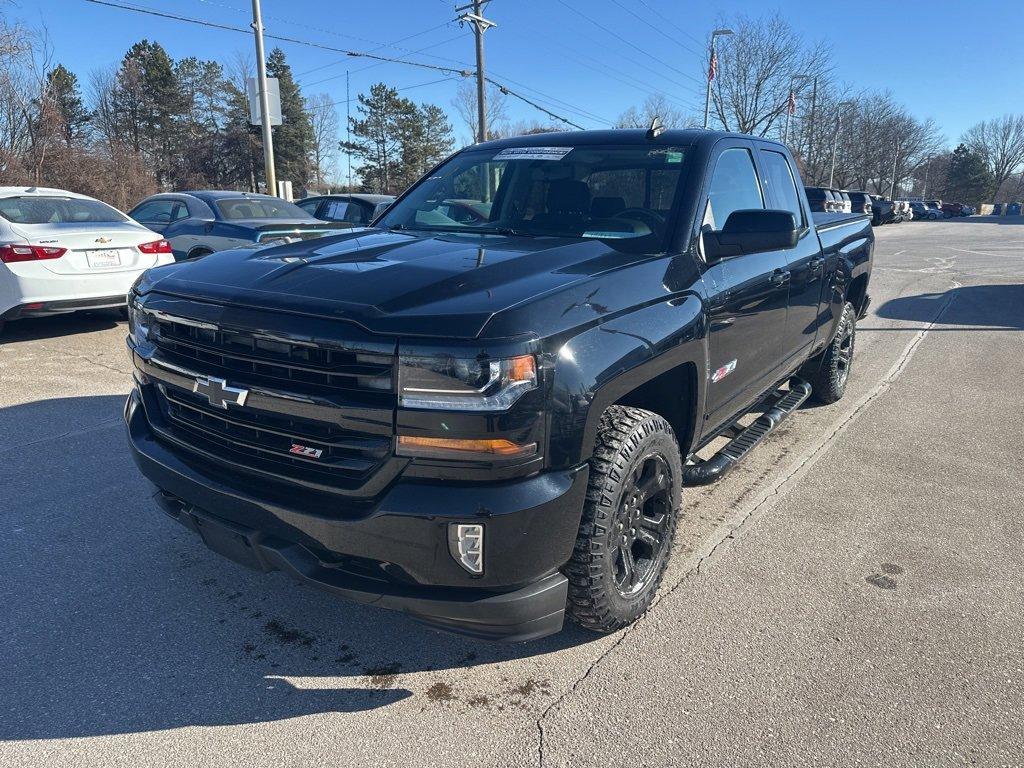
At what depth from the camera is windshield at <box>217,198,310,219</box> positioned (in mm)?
9383

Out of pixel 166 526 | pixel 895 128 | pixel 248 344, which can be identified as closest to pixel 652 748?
pixel 248 344

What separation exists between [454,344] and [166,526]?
7.72ft

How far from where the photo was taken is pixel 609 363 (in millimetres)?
2373

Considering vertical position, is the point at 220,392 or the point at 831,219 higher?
the point at 831,219

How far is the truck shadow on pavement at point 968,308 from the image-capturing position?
9477mm

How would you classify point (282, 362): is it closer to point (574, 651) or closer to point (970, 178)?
point (574, 651)

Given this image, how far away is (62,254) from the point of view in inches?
275

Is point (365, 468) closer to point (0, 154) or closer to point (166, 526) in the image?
point (166, 526)

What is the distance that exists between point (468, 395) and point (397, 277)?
595 mm

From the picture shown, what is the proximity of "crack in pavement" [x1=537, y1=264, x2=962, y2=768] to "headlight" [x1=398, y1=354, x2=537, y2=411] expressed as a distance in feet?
3.66

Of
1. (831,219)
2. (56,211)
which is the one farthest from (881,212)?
(56,211)

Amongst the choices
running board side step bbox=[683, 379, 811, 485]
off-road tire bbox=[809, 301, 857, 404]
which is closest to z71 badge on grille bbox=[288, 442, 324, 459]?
running board side step bbox=[683, 379, 811, 485]

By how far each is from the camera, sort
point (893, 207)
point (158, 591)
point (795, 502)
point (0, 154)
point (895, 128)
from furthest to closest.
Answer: point (895, 128), point (893, 207), point (0, 154), point (795, 502), point (158, 591)

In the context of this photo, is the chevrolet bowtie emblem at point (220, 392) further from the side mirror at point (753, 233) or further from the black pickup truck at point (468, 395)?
the side mirror at point (753, 233)
